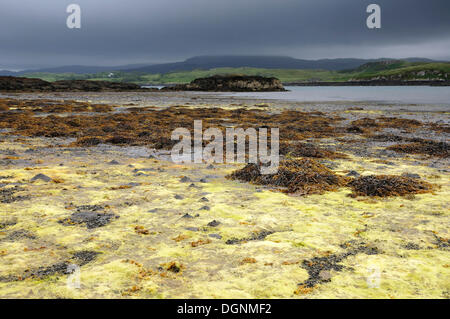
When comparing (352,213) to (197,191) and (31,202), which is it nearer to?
(197,191)

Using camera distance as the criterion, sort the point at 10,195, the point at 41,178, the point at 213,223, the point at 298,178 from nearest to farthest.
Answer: the point at 213,223 < the point at 10,195 < the point at 41,178 < the point at 298,178

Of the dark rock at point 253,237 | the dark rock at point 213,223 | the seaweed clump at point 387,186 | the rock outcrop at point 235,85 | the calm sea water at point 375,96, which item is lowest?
the dark rock at point 253,237

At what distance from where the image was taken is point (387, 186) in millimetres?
7762

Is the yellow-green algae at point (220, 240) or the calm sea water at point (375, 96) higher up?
the calm sea water at point (375, 96)

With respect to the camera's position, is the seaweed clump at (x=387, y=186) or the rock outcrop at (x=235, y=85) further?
the rock outcrop at (x=235, y=85)

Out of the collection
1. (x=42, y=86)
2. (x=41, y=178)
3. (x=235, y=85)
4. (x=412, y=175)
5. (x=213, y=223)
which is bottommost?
(x=213, y=223)

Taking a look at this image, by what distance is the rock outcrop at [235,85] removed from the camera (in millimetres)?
116125

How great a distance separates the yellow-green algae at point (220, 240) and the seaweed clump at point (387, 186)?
0.36 metres

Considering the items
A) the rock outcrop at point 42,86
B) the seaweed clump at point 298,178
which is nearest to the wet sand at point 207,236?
the seaweed clump at point 298,178

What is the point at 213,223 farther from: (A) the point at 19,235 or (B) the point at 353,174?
(B) the point at 353,174

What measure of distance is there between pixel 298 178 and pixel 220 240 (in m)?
4.02

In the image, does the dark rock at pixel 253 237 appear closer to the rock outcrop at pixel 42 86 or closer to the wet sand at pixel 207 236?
the wet sand at pixel 207 236

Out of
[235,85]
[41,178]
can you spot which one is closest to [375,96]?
[235,85]

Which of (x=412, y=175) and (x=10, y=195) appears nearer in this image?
(x=10, y=195)
